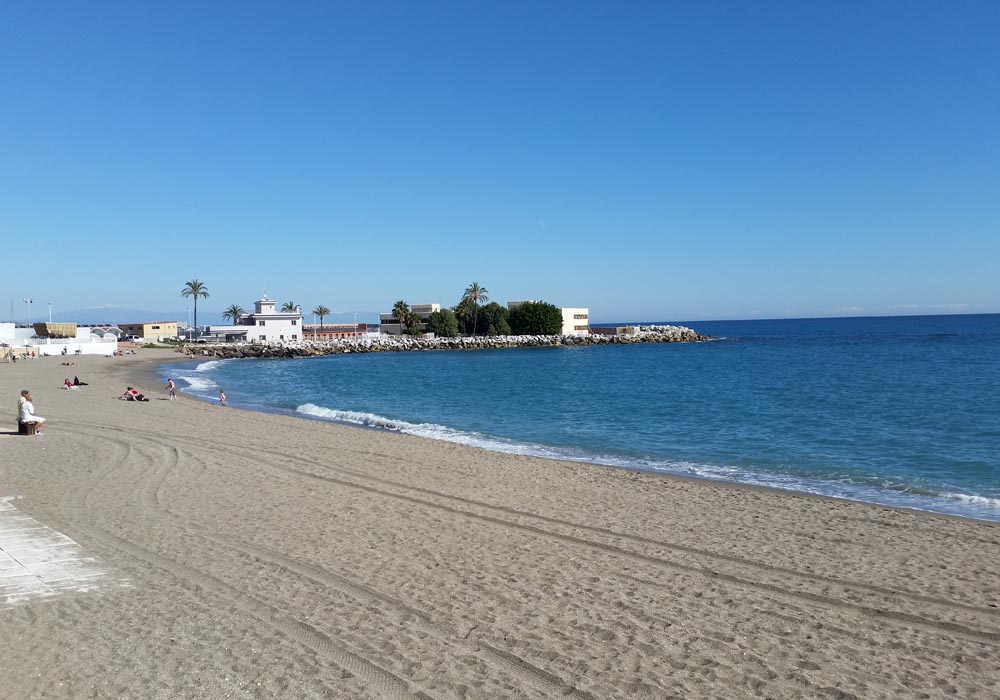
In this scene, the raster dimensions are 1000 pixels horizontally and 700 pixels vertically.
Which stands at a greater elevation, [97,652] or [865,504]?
[97,652]

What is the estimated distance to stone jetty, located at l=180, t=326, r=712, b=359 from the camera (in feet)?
304

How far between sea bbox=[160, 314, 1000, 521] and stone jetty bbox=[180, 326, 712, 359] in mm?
28123

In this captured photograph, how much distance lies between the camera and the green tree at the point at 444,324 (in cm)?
11625

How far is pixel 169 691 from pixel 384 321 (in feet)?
438

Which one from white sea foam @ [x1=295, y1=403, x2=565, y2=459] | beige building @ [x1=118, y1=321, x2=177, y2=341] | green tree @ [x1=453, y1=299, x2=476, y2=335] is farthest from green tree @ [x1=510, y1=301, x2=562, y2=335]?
white sea foam @ [x1=295, y1=403, x2=565, y2=459]

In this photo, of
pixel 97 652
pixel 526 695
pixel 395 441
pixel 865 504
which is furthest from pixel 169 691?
pixel 395 441

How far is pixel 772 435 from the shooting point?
81.1 ft

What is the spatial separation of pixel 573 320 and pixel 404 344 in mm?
33977

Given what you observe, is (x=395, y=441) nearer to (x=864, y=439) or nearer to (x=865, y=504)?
(x=865, y=504)

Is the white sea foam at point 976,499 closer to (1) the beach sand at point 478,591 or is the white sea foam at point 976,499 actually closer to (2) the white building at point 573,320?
(1) the beach sand at point 478,591

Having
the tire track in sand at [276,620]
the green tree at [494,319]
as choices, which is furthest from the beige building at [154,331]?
the tire track in sand at [276,620]

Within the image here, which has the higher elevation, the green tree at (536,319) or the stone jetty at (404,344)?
the green tree at (536,319)

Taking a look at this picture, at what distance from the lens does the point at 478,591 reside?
316 inches

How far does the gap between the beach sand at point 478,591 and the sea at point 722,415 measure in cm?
430
